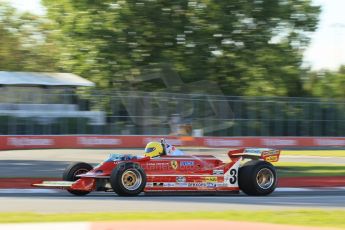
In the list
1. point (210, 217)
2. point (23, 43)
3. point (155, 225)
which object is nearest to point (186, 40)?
point (210, 217)

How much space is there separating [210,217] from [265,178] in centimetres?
535

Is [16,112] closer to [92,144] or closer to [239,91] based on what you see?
[92,144]

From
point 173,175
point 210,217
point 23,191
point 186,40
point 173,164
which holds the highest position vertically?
point 186,40

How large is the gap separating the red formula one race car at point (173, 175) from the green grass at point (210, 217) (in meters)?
3.21

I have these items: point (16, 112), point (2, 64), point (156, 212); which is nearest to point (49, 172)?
point (156, 212)

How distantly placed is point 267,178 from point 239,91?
25.6m

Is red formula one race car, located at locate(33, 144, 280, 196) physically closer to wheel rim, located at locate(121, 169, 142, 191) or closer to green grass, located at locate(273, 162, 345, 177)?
wheel rim, located at locate(121, 169, 142, 191)

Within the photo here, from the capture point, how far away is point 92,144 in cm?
3884

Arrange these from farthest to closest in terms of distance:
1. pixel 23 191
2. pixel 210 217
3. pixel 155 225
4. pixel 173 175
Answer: pixel 23 191 → pixel 173 175 → pixel 210 217 → pixel 155 225

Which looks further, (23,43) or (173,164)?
(23,43)

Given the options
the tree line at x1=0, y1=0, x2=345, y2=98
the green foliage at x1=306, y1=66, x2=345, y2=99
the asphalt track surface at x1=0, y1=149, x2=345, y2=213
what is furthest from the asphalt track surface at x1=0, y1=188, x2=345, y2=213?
the green foliage at x1=306, y1=66, x2=345, y2=99

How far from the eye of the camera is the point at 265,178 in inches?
633

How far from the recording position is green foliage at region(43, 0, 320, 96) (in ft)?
98.9

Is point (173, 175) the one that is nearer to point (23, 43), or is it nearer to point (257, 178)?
point (257, 178)
